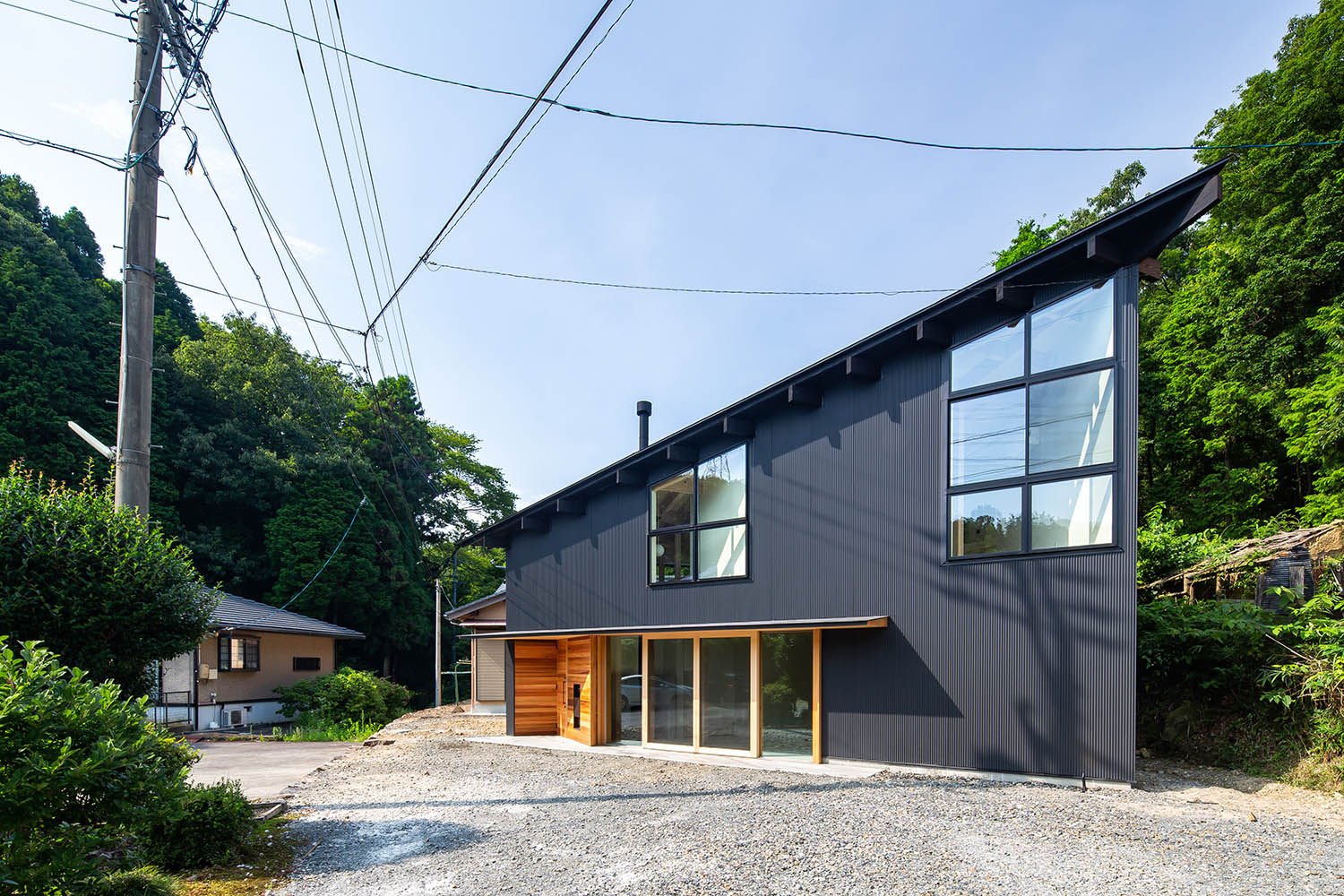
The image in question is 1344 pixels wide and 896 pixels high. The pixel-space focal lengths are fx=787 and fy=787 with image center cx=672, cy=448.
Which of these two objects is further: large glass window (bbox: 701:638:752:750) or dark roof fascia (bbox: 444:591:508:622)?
dark roof fascia (bbox: 444:591:508:622)

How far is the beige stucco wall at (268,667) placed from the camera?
1958 centimetres

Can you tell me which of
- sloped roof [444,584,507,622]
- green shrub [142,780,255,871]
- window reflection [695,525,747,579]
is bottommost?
sloped roof [444,584,507,622]

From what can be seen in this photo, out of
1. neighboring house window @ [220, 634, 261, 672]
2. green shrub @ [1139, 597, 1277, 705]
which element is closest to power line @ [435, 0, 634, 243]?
green shrub @ [1139, 597, 1277, 705]

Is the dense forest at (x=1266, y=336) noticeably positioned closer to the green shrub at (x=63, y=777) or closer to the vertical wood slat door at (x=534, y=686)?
the vertical wood slat door at (x=534, y=686)

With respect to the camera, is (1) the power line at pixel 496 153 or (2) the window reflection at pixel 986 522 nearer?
(1) the power line at pixel 496 153

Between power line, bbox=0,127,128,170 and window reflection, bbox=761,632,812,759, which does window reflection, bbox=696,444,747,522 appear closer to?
window reflection, bbox=761,632,812,759

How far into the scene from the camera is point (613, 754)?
11.1 metres

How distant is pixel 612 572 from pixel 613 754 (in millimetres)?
2702

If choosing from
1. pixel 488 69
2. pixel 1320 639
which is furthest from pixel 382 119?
pixel 1320 639

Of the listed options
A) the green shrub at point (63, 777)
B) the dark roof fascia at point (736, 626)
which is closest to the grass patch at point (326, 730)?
the dark roof fascia at point (736, 626)

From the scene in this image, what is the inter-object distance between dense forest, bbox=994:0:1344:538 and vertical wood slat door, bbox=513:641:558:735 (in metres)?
10.9

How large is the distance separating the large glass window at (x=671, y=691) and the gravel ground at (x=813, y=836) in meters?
2.61

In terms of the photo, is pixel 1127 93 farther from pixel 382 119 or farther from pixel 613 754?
pixel 613 754

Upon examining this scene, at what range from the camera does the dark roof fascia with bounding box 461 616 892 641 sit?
914 cm
